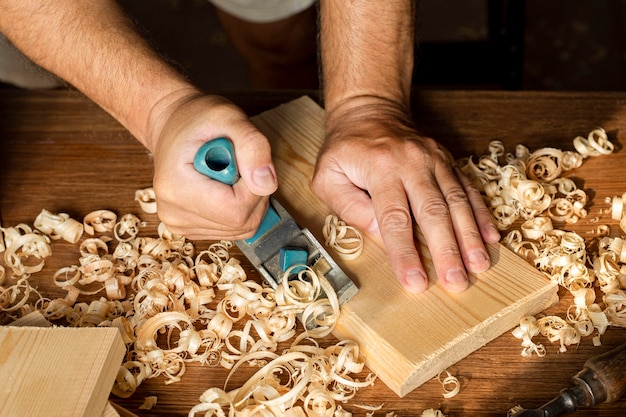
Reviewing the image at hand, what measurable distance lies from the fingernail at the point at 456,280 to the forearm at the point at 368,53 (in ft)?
1.48

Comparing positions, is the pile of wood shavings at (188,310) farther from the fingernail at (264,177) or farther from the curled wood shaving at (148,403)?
the fingernail at (264,177)

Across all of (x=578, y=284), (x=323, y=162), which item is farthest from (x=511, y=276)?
(x=323, y=162)

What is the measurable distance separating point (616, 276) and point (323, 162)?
565mm

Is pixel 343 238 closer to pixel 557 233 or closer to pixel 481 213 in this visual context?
pixel 481 213

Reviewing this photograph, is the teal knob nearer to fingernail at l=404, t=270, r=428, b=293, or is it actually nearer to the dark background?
fingernail at l=404, t=270, r=428, b=293

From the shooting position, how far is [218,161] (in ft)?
3.64

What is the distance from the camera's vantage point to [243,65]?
3.13 meters

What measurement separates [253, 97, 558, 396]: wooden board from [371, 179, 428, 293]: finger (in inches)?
1.0

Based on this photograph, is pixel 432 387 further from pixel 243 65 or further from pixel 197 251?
pixel 243 65

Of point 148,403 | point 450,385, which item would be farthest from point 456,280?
point 148,403

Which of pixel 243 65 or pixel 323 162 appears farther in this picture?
pixel 243 65

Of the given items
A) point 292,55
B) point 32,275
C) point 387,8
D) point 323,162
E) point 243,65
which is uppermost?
point 387,8

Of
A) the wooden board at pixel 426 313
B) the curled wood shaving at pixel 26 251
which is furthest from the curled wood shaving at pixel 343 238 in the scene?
the curled wood shaving at pixel 26 251

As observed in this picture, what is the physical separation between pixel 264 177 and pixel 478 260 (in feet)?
1.30
